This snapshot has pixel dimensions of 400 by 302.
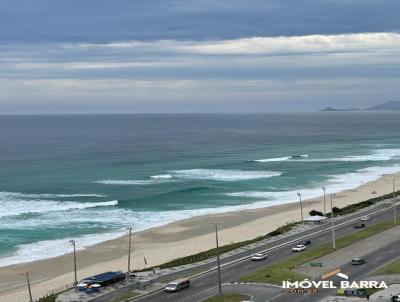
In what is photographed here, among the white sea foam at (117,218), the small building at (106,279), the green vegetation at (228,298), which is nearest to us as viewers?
the green vegetation at (228,298)

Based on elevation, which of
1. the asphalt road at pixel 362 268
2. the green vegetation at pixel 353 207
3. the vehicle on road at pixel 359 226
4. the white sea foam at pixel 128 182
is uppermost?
the white sea foam at pixel 128 182

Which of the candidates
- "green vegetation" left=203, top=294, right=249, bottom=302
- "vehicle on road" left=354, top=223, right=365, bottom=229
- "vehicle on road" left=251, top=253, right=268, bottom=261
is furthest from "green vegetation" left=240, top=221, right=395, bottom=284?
"green vegetation" left=203, top=294, right=249, bottom=302

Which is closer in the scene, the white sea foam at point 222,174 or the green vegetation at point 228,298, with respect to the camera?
the green vegetation at point 228,298

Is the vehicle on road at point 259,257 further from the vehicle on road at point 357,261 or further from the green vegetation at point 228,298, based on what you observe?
the green vegetation at point 228,298

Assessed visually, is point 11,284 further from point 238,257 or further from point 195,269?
point 238,257

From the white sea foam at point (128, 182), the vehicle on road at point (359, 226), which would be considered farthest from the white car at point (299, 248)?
the white sea foam at point (128, 182)

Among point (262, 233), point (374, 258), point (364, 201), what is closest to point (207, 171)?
point (364, 201)
